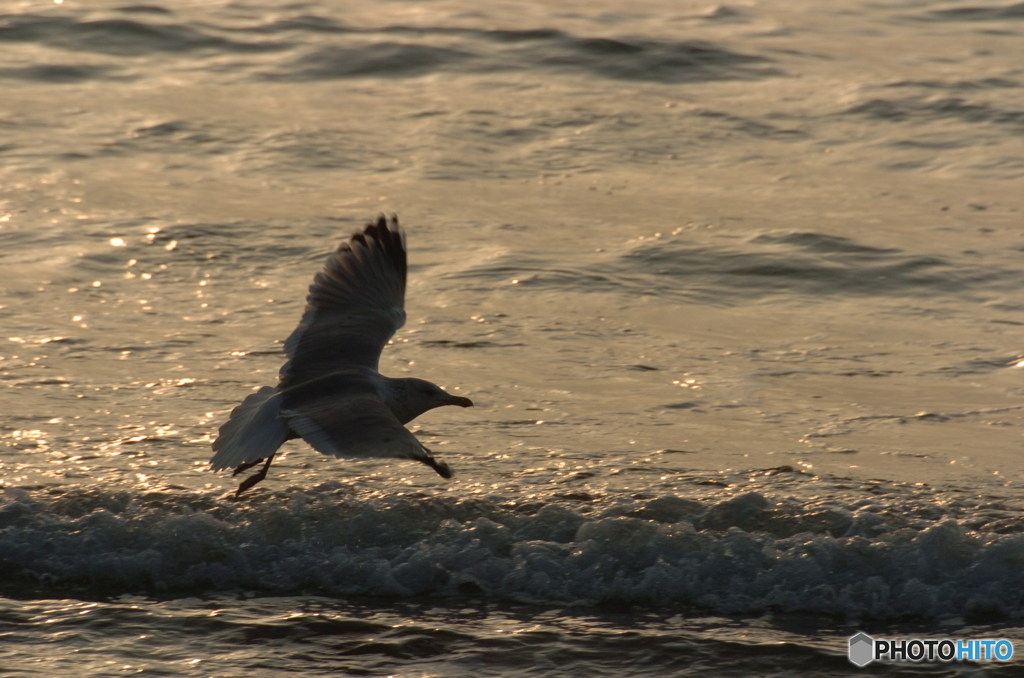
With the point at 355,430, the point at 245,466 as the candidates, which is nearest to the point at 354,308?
the point at 245,466

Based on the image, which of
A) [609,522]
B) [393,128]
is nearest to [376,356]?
[609,522]

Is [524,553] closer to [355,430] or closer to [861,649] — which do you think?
[355,430]

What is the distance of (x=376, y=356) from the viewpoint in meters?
6.57

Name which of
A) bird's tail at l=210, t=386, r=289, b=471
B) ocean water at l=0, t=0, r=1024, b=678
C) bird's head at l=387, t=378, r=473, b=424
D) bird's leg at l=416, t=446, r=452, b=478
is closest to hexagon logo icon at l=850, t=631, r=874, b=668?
ocean water at l=0, t=0, r=1024, b=678

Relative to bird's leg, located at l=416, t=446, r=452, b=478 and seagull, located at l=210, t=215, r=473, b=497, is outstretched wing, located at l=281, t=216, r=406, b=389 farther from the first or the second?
bird's leg, located at l=416, t=446, r=452, b=478

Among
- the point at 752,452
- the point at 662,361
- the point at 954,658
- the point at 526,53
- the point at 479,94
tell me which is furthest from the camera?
the point at 526,53

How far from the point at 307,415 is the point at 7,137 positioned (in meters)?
7.88

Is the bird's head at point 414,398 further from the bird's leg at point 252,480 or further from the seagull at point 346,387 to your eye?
the bird's leg at point 252,480

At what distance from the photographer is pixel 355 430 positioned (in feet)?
18.0

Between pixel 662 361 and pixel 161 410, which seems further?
pixel 662 361

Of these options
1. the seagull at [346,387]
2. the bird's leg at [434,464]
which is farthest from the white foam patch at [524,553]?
the bird's leg at [434,464]

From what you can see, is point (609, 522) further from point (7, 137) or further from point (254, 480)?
point (7, 137)

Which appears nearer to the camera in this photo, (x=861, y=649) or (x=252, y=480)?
(x=861, y=649)

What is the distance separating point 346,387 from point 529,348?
2.48m
